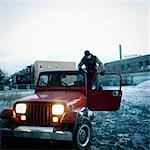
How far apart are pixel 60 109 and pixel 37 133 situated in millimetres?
556

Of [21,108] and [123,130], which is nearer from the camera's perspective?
[21,108]

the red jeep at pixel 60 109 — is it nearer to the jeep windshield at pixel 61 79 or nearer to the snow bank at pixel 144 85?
the jeep windshield at pixel 61 79

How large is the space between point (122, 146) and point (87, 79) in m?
1.56

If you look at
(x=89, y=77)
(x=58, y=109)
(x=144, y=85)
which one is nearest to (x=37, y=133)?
(x=58, y=109)

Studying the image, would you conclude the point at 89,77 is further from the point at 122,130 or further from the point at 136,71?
the point at 136,71

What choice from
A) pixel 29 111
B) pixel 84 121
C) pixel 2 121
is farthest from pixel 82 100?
pixel 2 121

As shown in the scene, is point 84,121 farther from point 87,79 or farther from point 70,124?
point 87,79

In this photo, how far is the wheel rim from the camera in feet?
12.0

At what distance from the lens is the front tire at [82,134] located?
3.55 m

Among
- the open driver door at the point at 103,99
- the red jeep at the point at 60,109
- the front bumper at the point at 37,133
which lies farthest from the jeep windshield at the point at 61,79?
the front bumper at the point at 37,133

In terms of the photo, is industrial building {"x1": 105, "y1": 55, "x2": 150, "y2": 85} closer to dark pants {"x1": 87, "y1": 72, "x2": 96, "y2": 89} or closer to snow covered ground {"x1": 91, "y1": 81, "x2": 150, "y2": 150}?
snow covered ground {"x1": 91, "y1": 81, "x2": 150, "y2": 150}

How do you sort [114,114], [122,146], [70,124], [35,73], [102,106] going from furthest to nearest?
[114,114] < [35,73] < [102,106] < [122,146] < [70,124]

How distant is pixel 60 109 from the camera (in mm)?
3643

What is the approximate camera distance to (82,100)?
4184 millimetres
